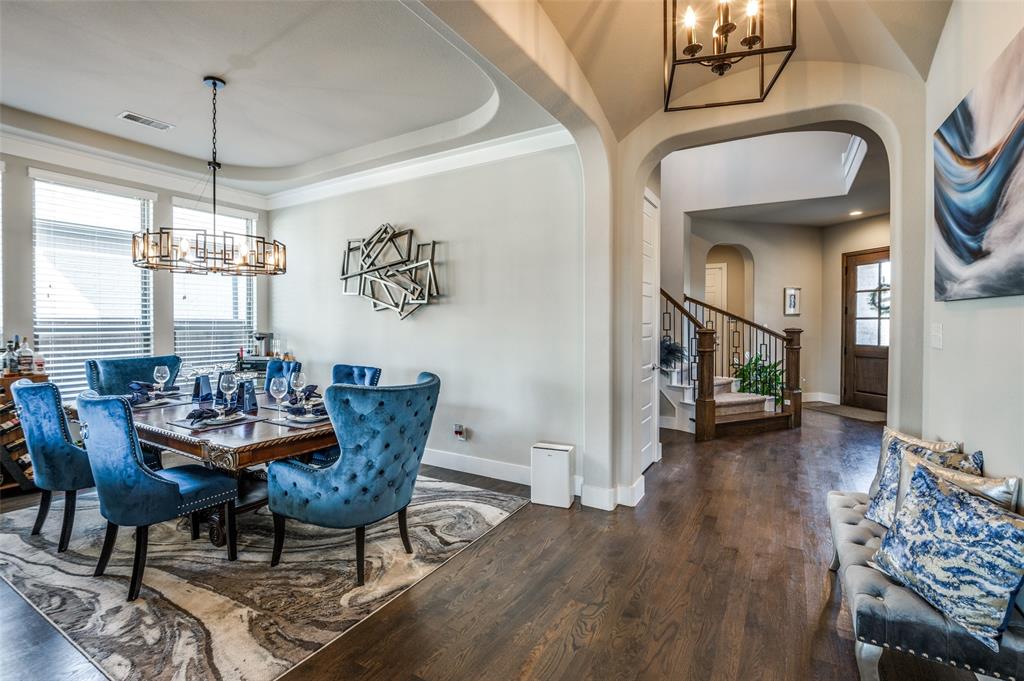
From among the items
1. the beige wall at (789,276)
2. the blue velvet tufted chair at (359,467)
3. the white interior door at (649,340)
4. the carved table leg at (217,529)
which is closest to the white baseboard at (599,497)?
the white interior door at (649,340)

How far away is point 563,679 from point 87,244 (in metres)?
5.28

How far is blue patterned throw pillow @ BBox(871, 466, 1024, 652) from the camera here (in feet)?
4.73

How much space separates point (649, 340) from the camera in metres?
4.28

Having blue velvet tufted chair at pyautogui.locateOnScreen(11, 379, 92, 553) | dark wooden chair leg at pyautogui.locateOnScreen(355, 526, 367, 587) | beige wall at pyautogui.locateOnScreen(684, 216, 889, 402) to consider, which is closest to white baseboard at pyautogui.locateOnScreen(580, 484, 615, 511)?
dark wooden chair leg at pyautogui.locateOnScreen(355, 526, 367, 587)

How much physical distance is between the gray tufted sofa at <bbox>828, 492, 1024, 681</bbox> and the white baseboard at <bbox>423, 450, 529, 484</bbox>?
2.58 m

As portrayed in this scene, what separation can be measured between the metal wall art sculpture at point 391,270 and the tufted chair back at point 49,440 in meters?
2.56

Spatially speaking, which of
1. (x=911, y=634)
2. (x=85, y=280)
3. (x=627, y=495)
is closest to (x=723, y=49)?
(x=911, y=634)

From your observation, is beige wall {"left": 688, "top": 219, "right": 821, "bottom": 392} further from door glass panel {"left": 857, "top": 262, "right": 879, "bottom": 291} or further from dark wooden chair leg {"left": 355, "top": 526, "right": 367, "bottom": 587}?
dark wooden chair leg {"left": 355, "top": 526, "right": 367, "bottom": 587}

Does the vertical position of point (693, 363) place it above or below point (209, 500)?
above

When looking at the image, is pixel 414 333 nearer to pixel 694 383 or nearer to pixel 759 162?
pixel 694 383

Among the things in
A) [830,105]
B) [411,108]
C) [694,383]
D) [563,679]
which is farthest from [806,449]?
[411,108]

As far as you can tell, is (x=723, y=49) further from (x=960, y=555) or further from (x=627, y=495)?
(x=627, y=495)

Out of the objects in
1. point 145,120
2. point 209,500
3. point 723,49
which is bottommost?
point 209,500

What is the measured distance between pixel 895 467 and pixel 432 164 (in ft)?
13.3
